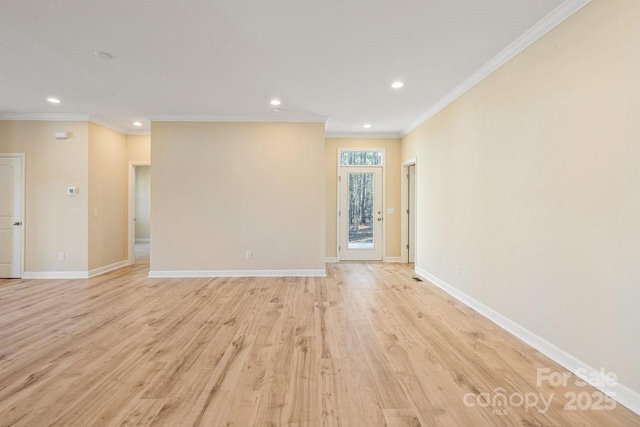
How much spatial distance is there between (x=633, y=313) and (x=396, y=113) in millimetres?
4020

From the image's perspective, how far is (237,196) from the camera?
17.0ft

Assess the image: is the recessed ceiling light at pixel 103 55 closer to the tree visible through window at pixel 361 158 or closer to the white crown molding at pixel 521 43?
the white crown molding at pixel 521 43

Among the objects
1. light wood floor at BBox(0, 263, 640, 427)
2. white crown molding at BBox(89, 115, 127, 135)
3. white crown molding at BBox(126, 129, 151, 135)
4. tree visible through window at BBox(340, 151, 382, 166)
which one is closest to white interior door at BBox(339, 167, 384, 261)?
tree visible through window at BBox(340, 151, 382, 166)

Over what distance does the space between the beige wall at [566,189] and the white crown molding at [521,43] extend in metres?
0.06

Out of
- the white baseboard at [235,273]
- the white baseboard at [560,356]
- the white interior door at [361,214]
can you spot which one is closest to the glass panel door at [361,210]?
the white interior door at [361,214]

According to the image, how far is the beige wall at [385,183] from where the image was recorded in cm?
A: 656

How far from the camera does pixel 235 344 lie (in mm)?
2605

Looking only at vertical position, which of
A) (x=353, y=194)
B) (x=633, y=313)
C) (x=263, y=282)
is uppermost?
(x=353, y=194)

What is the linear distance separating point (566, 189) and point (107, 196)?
6.83 metres

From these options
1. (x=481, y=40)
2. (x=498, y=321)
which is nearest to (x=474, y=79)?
(x=481, y=40)

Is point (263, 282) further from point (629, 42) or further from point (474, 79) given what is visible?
point (629, 42)

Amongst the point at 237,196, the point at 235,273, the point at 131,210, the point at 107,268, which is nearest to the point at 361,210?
the point at 237,196

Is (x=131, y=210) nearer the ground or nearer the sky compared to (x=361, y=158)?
nearer the ground

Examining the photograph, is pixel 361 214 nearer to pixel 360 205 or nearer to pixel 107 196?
pixel 360 205
